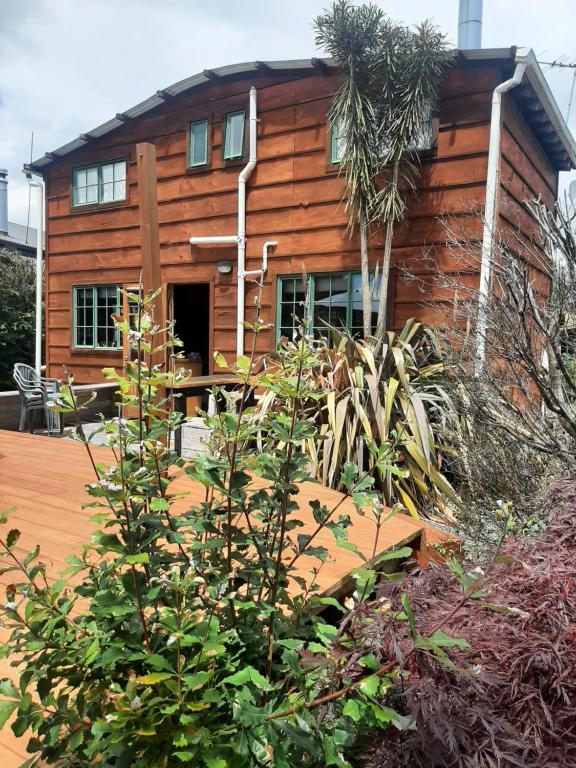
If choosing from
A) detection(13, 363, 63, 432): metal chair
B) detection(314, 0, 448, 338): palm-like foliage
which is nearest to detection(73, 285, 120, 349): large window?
detection(13, 363, 63, 432): metal chair

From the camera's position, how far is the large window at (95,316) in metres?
7.75

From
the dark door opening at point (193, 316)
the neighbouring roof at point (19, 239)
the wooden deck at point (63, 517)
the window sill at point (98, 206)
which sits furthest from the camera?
the neighbouring roof at point (19, 239)

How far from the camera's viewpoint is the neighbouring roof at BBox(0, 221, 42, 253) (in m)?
14.1

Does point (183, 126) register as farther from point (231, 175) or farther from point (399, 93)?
point (399, 93)

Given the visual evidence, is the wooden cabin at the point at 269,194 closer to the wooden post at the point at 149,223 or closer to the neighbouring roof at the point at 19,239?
the wooden post at the point at 149,223

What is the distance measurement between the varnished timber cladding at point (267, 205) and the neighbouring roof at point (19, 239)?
684 cm

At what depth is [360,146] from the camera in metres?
4.91

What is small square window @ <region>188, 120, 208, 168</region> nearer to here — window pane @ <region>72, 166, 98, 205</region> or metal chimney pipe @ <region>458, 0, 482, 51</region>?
window pane @ <region>72, 166, 98, 205</region>

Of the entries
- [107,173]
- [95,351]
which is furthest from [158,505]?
[107,173]

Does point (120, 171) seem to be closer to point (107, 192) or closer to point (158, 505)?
point (107, 192)

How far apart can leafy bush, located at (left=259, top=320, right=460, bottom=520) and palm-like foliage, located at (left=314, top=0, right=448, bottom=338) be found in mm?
874

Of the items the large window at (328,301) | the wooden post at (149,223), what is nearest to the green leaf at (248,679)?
the wooden post at (149,223)

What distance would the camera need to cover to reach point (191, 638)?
2.52 ft

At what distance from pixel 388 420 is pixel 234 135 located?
479 centimetres
